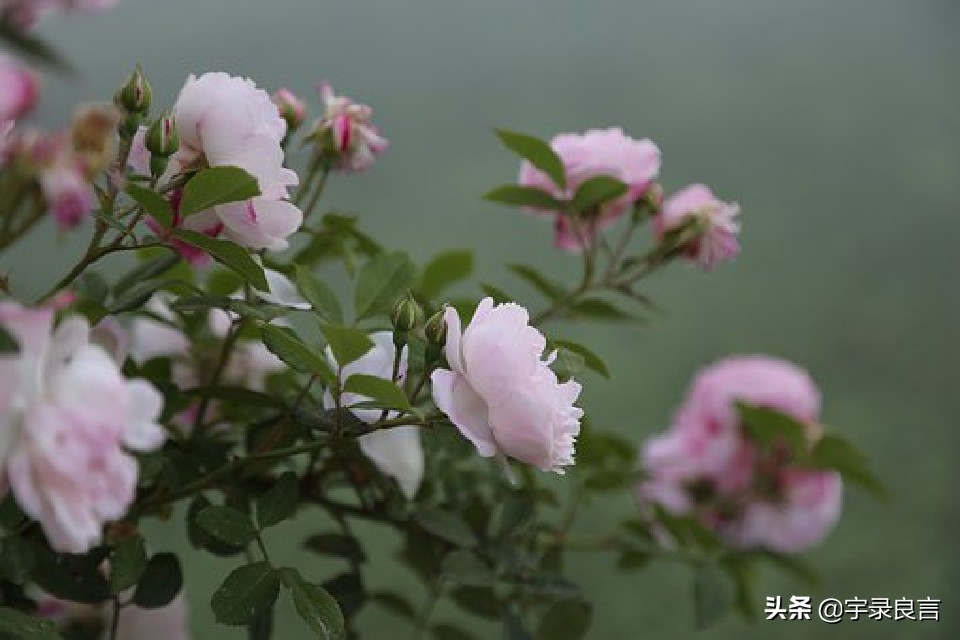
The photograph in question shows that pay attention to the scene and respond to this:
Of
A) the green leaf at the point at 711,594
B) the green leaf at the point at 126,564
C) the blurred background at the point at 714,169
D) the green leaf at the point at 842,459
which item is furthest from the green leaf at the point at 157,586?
the blurred background at the point at 714,169

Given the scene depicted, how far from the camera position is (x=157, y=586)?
0.46 metres

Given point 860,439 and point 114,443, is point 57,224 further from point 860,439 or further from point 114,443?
point 860,439

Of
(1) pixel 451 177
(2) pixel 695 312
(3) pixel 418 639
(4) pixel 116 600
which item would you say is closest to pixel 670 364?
(2) pixel 695 312

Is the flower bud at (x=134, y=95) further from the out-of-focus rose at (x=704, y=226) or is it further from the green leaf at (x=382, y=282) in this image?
the out-of-focus rose at (x=704, y=226)

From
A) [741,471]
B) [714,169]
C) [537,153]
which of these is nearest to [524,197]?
[537,153]

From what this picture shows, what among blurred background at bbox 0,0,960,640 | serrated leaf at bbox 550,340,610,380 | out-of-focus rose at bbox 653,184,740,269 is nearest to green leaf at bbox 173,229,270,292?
serrated leaf at bbox 550,340,610,380

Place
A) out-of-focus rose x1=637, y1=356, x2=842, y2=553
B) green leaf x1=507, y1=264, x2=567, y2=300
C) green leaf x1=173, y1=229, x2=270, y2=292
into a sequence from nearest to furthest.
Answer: green leaf x1=173, y1=229, x2=270, y2=292 → green leaf x1=507, y1=264, x2=567, y2=300 → out-of-focus rose x1=637, y1=356, x2=842, y2=553

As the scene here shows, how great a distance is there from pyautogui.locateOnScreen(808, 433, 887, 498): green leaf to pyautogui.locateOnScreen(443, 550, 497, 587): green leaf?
10.2 inches

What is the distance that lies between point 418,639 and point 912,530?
2.47 feet

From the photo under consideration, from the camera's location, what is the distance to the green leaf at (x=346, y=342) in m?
0.35

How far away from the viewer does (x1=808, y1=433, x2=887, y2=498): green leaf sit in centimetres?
68

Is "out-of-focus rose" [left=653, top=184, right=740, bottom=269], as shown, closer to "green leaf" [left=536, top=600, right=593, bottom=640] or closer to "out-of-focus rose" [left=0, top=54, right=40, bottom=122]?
"green leaf" [left=536, top=600, right=593, bottom=640]

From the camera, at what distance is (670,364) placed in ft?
4.39

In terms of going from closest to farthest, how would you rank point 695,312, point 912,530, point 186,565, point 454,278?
point 454,278 → point 186,565 → point 912,530 → point 695,312
